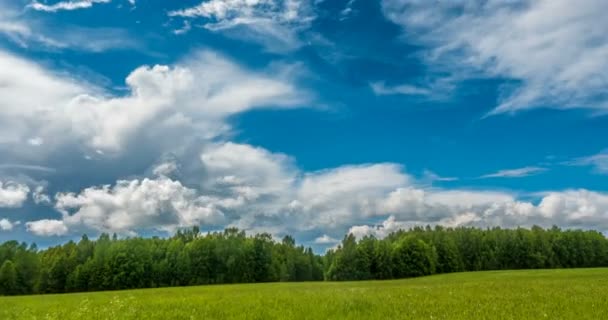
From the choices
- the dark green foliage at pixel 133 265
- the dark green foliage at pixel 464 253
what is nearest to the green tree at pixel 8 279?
the dark green foliage at pixel 133 265

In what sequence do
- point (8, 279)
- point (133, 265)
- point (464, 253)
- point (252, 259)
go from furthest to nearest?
1. point (464, 253)
2. point (252, 259)
3. point (133, 265)
4. point (8, 279)

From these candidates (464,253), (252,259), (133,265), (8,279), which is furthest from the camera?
(464,253)

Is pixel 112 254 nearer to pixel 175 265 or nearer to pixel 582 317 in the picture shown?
pixel 175 265

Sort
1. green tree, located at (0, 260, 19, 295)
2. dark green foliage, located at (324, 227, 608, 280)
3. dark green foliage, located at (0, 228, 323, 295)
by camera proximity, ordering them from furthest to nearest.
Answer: dark green foliage, located at (324, 227, 608, 280), dark green foliage, located at (0, 228, 323, 295), green tree, located at (0, 260, 19, 295)

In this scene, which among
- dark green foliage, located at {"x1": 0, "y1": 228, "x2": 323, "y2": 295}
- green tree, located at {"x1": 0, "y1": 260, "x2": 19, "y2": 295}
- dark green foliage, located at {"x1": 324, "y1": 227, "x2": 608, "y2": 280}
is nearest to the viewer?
green tree, located at {"x1": 0, "y1": 260, "x2": 19, "y2": 295}

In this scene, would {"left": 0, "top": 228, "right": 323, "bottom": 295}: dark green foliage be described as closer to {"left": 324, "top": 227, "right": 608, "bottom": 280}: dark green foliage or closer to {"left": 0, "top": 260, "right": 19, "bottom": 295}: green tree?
{"left": 0, "top": 260, "right": 19, "bottom": 295}: green tree

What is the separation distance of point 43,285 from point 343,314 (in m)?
103

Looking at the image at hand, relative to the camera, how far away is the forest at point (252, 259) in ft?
308

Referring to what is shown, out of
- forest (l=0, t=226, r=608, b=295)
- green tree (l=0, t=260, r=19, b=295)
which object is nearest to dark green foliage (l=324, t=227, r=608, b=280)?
forest (l=0, t=226, r=608, b=295)

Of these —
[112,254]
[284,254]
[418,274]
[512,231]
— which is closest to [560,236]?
[512,231]

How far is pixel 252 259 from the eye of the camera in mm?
107312

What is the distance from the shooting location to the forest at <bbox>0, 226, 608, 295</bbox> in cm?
9394

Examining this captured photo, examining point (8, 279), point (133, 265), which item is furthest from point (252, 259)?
point (8, 279)

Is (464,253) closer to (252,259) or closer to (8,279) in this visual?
(252,259)
